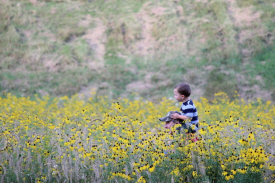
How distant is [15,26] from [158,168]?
A: 16459 millimetres

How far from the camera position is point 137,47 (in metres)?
17.0

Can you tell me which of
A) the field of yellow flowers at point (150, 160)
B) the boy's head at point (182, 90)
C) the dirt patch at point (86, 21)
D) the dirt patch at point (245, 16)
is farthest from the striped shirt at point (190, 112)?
the dirt patch at point (86, 21)

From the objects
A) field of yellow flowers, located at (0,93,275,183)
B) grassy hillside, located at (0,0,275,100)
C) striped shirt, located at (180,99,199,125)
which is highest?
grassy hillside, located at (0,0,275,100)

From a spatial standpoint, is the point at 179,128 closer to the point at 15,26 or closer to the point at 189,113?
the point at 189,113

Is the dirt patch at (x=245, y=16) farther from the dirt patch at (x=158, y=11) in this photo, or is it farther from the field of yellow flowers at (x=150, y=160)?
the field of yellow flowers at (x=150, y=160)

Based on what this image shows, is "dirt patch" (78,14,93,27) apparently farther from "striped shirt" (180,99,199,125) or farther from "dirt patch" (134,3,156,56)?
"striped shirt" (180,99,199,125)

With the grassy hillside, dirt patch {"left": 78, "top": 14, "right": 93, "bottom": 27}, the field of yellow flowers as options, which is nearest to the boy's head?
the field of yellow flowers

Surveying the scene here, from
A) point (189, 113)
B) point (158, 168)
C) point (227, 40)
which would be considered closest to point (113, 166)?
point (158, 168)

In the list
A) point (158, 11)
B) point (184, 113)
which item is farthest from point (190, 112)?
point (158, 11)

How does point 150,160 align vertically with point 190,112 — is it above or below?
below

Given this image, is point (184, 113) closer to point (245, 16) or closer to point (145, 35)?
point (145, 35)

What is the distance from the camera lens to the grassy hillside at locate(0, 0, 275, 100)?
14180 mm

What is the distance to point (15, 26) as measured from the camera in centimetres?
1797

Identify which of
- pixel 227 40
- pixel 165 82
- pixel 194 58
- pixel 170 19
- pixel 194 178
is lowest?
pixel 194 178
